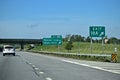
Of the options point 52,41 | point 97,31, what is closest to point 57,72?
point 97,31

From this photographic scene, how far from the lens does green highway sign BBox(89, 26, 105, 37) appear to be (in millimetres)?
54406

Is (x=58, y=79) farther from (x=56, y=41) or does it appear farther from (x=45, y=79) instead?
(x=56, y=41)

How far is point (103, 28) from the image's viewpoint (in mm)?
54344

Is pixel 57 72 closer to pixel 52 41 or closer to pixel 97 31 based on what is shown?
pixel 97 31

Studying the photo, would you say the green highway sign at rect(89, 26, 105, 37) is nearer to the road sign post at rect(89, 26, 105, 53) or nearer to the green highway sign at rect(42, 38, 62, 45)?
the road sign post at rect(89, 26, 105, 53)

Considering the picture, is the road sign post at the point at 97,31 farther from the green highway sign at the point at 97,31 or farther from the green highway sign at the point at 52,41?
the green highway sign at the point at 52,41

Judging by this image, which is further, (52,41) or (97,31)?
(52,41)

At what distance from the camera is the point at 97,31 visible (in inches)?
2162

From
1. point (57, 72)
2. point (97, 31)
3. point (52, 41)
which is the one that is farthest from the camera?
point (52, 41)

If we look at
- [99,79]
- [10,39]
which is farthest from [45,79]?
[10,39]

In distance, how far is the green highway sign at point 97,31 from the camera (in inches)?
2142

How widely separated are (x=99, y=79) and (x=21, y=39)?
456ft

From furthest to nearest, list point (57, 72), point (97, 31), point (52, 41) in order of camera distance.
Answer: point (52, 41), point (97, 31), point (57, 72)

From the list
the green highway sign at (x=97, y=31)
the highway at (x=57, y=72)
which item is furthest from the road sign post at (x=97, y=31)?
the highway at (x=57, y=72)
